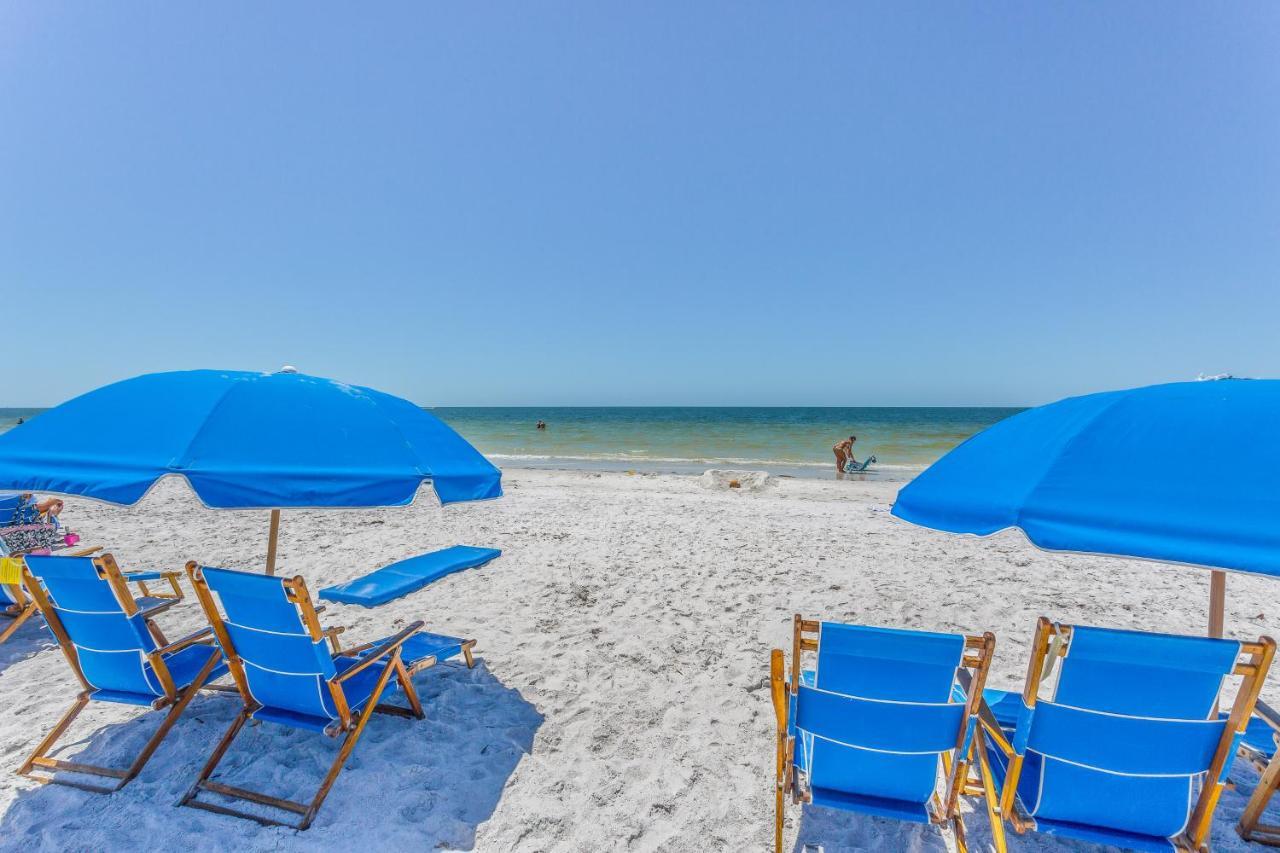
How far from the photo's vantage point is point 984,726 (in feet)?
8.08

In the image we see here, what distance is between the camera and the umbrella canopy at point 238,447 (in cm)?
247

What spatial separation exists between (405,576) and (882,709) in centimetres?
485

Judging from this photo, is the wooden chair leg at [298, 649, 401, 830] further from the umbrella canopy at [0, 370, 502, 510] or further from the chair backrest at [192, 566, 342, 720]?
the umbrella canopy at [0, 370, 502, 510]

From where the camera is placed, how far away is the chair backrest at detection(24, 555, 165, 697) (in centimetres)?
271

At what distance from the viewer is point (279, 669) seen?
9.00 feet

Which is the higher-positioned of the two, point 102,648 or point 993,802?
point 102,648

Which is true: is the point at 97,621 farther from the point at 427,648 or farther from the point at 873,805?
the point at 873,805

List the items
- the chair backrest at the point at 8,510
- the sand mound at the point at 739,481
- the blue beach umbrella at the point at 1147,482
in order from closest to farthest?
the blue beach umbrella at the point at 1147,482 < the chair backrest at the point at 8,510 < the sand mound at the point at 739,481

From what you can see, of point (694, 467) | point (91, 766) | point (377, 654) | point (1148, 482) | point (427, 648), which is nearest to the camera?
point (1148, 482)

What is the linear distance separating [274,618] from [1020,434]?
3671mm

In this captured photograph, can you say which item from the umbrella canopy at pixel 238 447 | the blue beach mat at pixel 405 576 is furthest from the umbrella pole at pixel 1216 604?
the blue beach mat at pixel 405 576

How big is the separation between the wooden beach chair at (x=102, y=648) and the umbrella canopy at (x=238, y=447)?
0.51 meters

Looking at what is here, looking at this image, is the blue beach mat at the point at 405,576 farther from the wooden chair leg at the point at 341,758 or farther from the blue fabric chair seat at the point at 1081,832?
the blue fabric chair seat at the point at 1081,832

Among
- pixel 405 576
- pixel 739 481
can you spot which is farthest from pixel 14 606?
pixel 739 481
